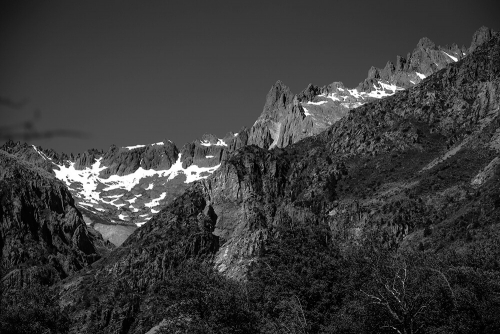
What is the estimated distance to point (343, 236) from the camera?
395 ft

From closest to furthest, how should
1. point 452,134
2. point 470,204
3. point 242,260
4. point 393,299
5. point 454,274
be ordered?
1. point 393,299
2. point 454,274
3. point 470,204
4. point 242,260
5. point 452,134

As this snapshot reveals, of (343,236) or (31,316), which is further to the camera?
(343,236)

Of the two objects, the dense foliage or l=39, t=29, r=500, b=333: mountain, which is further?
l=39, t=29, r=500, b=333: mountain

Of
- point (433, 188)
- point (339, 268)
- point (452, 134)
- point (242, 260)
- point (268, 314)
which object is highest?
point (452, 134)

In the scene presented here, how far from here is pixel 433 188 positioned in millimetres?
131000

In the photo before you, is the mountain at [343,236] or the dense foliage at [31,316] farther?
the mountain at [343,236]

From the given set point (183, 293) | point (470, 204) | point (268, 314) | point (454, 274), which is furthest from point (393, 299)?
point (470, 204)

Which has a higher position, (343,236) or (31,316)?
(343,236)

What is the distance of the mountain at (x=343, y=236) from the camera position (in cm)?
5678

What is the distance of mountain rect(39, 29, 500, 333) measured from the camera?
56.8 meters

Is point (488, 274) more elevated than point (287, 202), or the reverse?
point (287, 202)

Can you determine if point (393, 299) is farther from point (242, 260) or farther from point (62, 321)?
point (242, 260)

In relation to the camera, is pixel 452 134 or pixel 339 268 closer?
pixel 339 268

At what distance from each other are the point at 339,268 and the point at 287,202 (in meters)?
95.4
